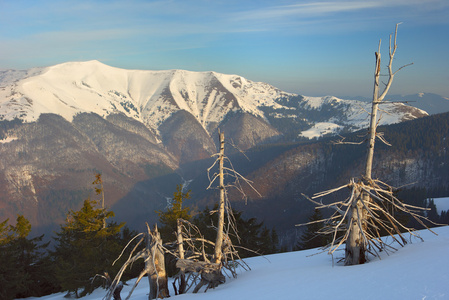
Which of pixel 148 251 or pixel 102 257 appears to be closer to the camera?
pixel 148 251

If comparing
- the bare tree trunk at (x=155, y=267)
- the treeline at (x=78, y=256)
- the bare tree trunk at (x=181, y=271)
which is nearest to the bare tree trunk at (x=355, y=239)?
the bare tree trunk at (x=181, y=271)

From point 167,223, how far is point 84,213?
816cm

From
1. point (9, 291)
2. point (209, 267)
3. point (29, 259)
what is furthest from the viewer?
point (29, 259)

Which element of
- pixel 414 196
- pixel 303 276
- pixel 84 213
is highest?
pixel 303 276

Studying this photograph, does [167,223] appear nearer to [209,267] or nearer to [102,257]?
[102,257]

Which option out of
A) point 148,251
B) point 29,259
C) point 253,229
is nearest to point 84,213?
point 29,259

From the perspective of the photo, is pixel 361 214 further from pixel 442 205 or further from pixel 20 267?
pixel 442 205

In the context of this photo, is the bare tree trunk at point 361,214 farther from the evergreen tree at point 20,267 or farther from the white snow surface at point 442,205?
the white snow surface at point 442,205

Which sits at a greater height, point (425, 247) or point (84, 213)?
point (425, 247)

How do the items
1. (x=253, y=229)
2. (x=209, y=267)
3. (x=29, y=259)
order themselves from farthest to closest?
(x=253, y=229) < (x=29, y=259) < (x=209, y=267)

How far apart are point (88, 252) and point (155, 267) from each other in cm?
1638

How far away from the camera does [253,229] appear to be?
42562mm

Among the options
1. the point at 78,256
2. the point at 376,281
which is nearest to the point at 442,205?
the point at 78,256

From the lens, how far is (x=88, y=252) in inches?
1004
